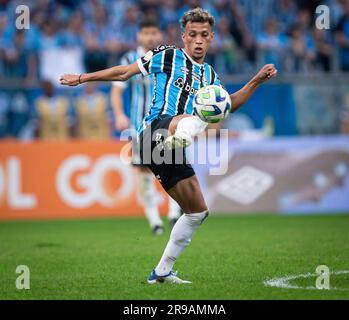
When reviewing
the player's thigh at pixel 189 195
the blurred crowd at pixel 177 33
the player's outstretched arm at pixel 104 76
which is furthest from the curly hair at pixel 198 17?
the blurred crowd at pixel 177 33

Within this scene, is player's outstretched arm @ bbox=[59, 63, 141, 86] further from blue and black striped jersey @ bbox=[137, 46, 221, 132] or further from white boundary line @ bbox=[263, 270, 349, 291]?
white boundary line @ bbox=[263, 270, 349, 291]

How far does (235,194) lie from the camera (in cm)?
1489

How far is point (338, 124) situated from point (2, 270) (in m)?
9.40

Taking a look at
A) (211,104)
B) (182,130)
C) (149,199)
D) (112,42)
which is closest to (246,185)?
(149,199)

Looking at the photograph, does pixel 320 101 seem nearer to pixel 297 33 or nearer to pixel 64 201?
pixel 297 33

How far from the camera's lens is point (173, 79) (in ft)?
23.8

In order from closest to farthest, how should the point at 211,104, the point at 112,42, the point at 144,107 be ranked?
the point at 211,104, the point at 144,107, the point at 112,42

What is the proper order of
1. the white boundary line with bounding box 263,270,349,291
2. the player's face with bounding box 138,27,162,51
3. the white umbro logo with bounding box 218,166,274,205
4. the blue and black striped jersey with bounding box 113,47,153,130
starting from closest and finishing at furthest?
the white boundary line with bounding box 263,270,349,291, the player's face with bounding box 138,27,162,51, the blue and black striped jersey with bounding box 113,47,153,130, the white umbro logo with bounding box 218,166,274,205

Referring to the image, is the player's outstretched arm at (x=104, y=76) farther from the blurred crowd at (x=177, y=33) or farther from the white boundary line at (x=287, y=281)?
the blurred crowd at (x=177, y=33)

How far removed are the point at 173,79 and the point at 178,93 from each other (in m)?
0.13

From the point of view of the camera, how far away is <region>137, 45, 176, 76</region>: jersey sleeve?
23.9ft

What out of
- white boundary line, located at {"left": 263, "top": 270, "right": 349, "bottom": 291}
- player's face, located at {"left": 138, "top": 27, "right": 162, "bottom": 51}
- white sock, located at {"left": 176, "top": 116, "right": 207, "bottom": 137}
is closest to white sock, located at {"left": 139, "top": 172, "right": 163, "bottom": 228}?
player's face, located at {"left": 138, "top": 27, "right": 162, "bottom": 51}

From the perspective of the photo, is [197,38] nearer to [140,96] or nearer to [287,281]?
[287,281]

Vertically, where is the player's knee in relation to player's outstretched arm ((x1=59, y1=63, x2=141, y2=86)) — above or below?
below
